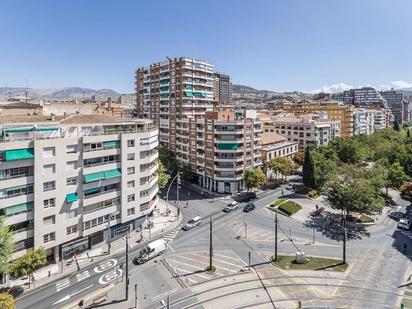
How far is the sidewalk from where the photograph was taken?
4044 cm

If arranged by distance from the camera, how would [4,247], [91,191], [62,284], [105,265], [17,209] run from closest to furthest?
[4,247]
[17,209]
[62,284]
[105,265]
[91,191]

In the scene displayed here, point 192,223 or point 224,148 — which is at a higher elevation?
point 224,148

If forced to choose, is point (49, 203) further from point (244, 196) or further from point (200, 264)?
point (244, 196)

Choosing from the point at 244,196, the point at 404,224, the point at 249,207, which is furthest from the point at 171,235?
the point at 404,224

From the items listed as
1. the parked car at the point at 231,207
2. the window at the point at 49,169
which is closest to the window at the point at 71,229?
the window at the point at 49,169

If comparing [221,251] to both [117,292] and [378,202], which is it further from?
[378,202]

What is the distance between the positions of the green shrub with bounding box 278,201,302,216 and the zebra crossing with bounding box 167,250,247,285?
2299 cm

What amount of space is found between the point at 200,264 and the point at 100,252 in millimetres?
16862

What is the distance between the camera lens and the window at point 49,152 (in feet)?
134

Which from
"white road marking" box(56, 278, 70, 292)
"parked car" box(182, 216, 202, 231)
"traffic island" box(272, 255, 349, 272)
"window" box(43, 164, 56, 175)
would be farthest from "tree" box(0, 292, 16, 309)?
"traffic island" box(272, 255, 349, 272)

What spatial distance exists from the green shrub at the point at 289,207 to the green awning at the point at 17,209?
49411mm

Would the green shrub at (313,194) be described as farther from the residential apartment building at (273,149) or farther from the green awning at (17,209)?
the green awning at (17,209)

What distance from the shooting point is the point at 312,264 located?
1727 inches

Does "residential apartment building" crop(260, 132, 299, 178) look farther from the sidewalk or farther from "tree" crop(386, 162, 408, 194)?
the sidewalk
